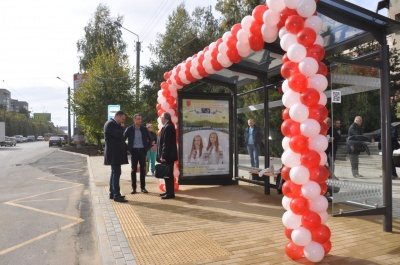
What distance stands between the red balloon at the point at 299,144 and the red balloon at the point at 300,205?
52 centimetres

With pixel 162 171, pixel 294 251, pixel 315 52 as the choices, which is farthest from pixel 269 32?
pixel 162 171

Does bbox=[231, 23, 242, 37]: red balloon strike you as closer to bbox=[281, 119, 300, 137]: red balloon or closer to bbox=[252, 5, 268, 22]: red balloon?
bbox=[252, 5, 268, 22]: red balloon

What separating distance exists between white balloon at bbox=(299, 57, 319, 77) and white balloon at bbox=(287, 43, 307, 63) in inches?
2.1

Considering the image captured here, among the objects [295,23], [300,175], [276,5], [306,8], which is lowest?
[300,175]

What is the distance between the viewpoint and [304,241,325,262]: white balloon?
364 centimetres

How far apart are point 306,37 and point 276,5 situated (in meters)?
0.58

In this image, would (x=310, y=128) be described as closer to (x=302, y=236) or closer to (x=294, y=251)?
(x=302, y=236)

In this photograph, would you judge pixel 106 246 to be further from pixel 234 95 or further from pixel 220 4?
pixel 220 4

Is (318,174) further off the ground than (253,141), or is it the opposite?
(253,141)

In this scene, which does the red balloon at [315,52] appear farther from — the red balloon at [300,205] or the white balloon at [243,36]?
the red balloon at [300,205]

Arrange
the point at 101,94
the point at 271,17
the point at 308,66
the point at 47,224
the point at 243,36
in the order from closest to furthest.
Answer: the point at 308,66 < the point at 271,17 < the point at 243,36 < the point at 47,224 < the point at 101,94

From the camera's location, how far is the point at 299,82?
381cm

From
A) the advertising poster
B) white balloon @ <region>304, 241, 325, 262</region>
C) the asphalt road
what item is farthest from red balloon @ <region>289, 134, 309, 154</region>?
the advertising poster

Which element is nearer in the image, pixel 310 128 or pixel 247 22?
pixel 310 128
